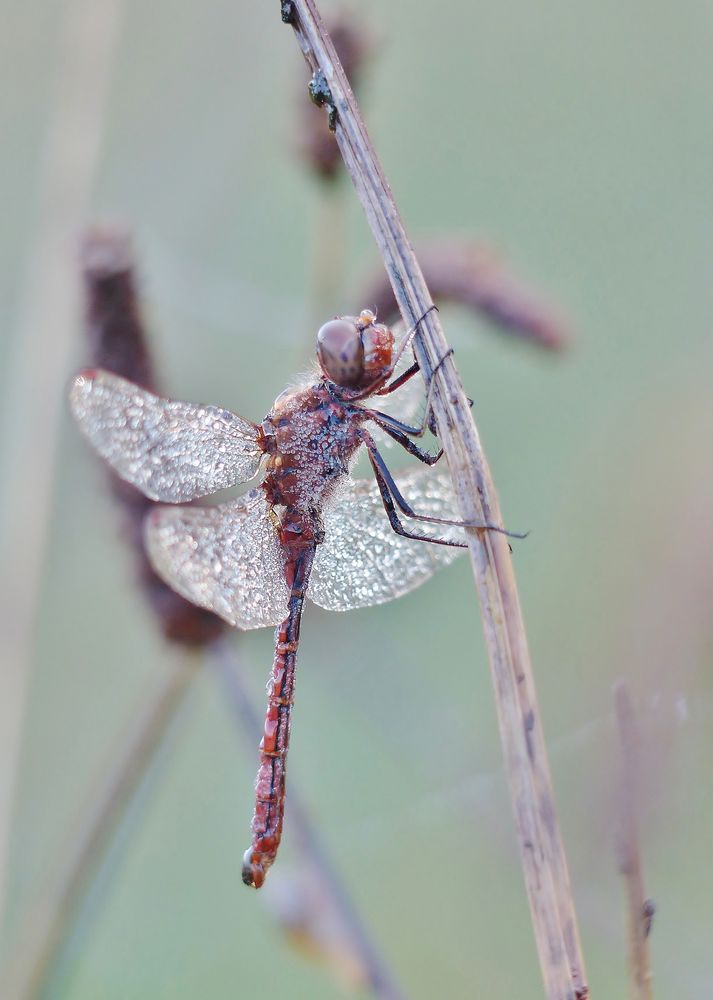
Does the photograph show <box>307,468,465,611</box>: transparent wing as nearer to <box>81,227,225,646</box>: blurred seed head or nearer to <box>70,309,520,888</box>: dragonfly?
<box>70,309,520,888</box>: dragonfly

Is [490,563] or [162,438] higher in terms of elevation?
[490,563]

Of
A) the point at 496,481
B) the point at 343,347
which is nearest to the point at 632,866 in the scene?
the point at 343,347

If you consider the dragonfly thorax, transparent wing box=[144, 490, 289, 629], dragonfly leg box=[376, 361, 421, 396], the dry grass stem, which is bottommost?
the dry grass stem

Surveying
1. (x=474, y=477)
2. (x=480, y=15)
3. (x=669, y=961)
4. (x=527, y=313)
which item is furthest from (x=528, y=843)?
(x=480, y=15)

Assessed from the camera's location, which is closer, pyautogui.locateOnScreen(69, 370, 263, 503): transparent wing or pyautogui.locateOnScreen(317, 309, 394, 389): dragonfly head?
pyautogui.locateOnScreen(317, 309, 394, 389): dragonfly head

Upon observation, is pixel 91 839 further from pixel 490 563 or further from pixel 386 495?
pixel 490 563

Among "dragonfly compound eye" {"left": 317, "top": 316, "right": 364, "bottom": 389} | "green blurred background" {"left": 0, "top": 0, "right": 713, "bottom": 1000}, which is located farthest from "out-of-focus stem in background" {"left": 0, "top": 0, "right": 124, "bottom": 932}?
"dragonfly compound eye" {"left": 317, "top": 316, "right": 364, "bottom": 389}

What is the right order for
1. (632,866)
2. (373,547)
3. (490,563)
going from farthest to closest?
(373,547) → (490,563) → (632,866)
